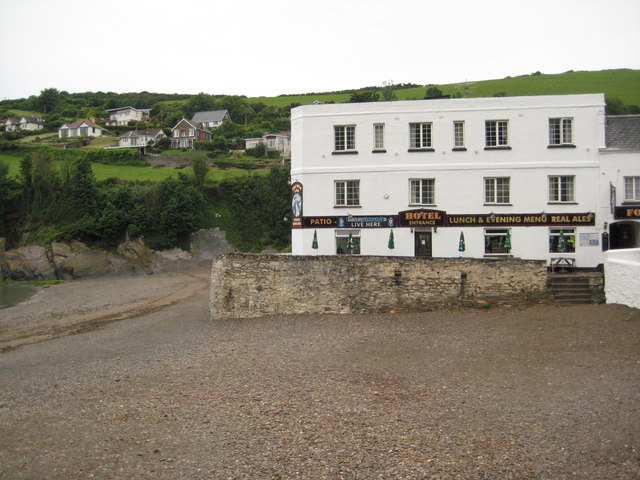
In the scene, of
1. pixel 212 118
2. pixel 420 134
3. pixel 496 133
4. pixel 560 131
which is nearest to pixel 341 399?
pixel 420 134

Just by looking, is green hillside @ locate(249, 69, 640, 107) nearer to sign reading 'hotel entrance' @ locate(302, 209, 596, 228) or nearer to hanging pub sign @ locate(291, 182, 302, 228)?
sign reading 'hotel entrance' @ locate(302, 209, 596, 228)

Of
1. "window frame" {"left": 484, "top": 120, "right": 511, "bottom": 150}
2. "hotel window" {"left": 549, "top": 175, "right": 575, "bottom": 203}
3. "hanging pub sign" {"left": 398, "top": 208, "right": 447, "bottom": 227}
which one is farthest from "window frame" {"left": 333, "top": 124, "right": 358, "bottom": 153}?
"hotel window" {"left": 549, "top": 175, "right": 575, "bottom": 203}

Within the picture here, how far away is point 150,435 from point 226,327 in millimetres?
9855

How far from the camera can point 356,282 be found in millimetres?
20625

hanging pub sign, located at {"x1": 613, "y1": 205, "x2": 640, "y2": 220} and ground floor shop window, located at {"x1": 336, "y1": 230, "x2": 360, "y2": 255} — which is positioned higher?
hanging pub sign, located at {"x1": 613, "y1": 205, "x2": 640, "y2": 220}

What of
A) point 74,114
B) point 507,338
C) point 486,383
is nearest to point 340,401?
point 486,383

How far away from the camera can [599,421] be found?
32.9ft

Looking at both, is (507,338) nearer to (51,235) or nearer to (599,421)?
(599,421)

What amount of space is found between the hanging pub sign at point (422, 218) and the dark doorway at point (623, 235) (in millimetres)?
8233

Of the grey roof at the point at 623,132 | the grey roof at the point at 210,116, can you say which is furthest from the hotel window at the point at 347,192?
the grey roof at the point at 210,116

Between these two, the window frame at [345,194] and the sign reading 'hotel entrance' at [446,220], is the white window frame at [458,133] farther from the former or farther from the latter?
the window frame at [345,194]

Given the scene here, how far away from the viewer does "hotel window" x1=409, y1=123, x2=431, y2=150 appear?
1023 inches

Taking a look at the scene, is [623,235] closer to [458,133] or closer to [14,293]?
[458,133]

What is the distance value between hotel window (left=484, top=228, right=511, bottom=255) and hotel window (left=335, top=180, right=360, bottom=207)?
6.47 metres
